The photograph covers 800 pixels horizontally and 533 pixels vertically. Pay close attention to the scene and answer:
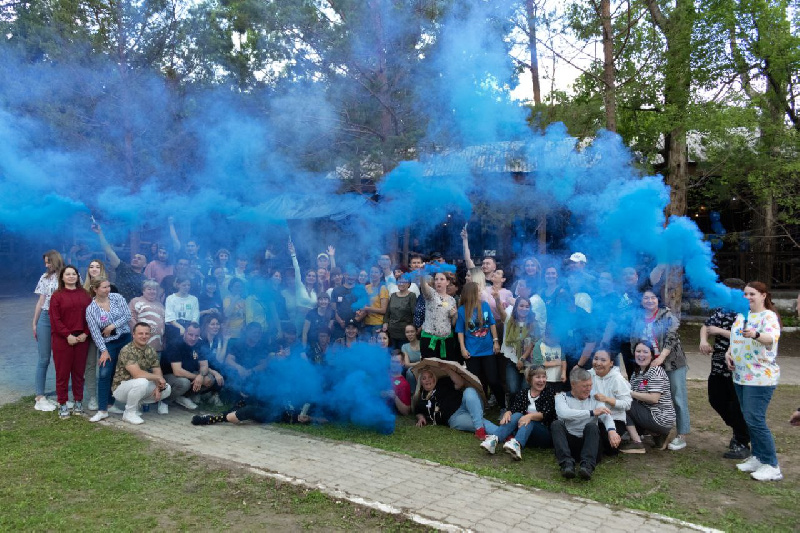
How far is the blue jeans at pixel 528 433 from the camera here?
5.54 meters

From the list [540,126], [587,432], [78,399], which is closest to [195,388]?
[78,399]

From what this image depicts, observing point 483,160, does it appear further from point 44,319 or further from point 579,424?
point 44,319

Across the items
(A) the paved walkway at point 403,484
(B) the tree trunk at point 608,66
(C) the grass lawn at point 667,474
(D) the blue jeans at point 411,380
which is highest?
(B) the tree trunk at point 608,66

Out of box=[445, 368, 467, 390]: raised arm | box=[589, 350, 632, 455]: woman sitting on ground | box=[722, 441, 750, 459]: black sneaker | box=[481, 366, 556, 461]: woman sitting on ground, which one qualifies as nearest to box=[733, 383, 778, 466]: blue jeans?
box=[722, 441, 750, 459]: black sneaker

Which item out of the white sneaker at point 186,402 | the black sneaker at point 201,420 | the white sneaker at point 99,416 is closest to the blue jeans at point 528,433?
the black sneaker at point 201,420

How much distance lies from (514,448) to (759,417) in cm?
201

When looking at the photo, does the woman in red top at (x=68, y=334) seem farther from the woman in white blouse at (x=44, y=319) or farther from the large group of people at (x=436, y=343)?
the woman in white blouse at (x=44, y=319)

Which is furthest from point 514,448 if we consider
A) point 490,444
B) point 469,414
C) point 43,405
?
point 43,405

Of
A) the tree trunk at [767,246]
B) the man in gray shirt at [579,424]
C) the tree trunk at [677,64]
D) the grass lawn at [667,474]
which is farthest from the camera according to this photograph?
the tree trunk at [767,246]

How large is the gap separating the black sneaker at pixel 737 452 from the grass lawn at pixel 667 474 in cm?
10

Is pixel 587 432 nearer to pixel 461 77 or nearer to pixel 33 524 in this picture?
pixel 33 524

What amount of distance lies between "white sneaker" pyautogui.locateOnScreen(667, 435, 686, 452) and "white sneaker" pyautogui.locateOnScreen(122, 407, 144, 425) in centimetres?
532

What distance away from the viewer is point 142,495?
14.1ft

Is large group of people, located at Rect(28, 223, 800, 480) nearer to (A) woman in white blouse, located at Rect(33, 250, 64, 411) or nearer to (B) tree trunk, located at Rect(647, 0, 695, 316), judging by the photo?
(A) woman in white blouse, located at Rect(33, 250, 64, 411)
